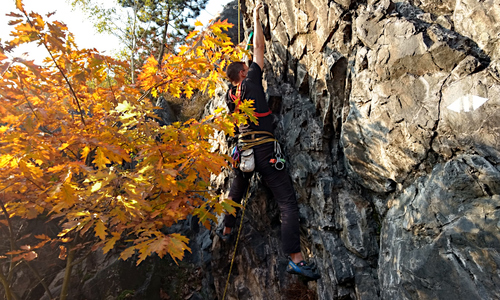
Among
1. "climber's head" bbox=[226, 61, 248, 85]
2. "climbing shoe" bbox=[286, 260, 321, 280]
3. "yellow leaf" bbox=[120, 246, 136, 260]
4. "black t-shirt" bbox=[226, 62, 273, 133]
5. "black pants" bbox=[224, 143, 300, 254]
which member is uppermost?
"climber's head" bbox=[226, 61, 248, 85]

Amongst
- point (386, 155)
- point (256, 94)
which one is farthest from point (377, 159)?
point (256, 94)

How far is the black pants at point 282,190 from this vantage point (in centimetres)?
394

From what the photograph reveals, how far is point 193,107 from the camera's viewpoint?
1005 cm

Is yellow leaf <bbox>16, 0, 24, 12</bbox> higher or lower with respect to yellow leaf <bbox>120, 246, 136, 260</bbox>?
higher

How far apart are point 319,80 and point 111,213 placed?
Answer: 11.9 ft

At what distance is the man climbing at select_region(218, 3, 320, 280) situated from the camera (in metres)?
3.92

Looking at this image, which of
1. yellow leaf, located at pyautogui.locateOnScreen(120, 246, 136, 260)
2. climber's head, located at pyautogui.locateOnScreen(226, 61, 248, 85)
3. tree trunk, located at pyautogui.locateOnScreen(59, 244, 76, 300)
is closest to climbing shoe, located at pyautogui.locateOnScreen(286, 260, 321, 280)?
yellow leaf, located at pyautogui.locateOnScreen(120, 246, 136, 260)

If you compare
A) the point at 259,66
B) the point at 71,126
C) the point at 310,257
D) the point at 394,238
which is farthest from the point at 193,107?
the point at 394,238

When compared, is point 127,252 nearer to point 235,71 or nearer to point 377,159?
point 377,159

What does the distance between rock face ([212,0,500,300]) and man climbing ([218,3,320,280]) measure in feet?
0.90

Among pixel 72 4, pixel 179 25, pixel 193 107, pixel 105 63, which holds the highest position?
pixel 179 25

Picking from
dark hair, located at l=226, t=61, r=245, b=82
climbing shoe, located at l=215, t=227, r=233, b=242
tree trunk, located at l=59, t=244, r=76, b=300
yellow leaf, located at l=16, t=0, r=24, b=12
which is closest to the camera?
yellow leaf, located at l=16, t=0, r=24, b=12

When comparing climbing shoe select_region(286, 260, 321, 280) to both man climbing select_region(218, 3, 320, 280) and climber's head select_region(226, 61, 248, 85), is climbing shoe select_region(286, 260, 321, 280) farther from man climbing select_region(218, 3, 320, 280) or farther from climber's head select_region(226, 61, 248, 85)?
climber's head select_region(226, 61, 248, 85)

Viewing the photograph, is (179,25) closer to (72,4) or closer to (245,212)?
(72,4)
